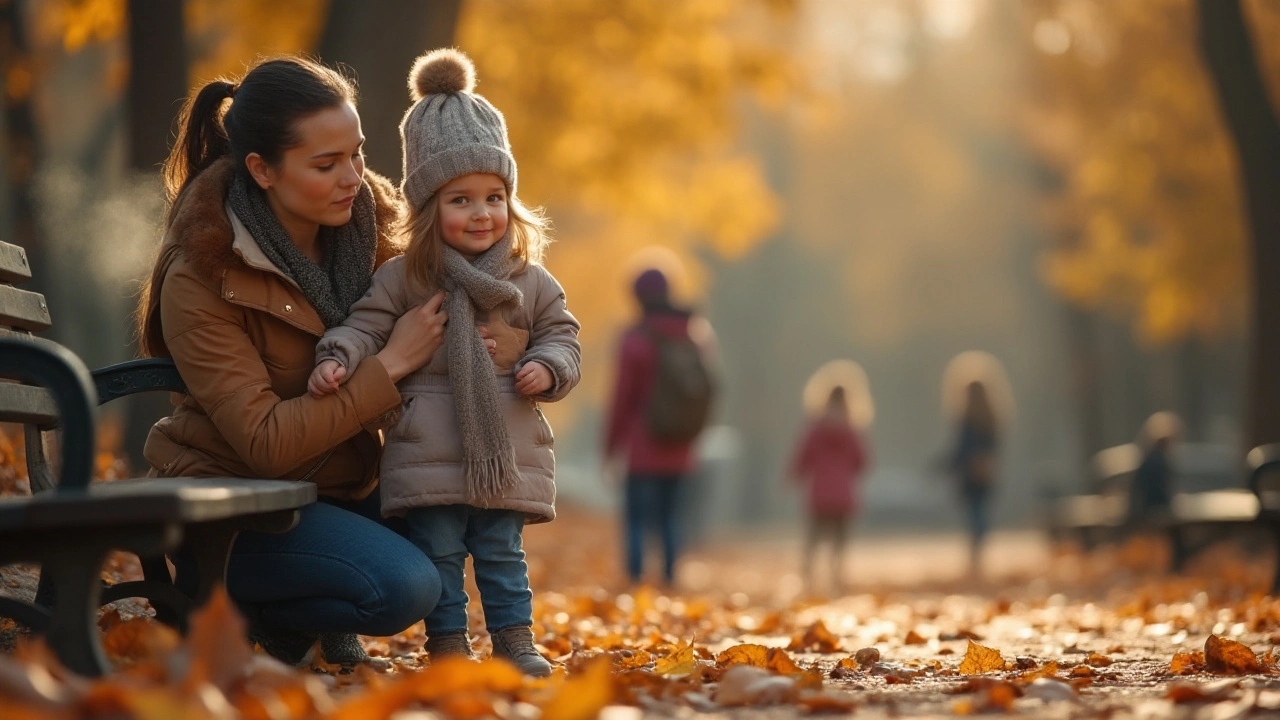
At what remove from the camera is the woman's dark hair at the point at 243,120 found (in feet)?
13.9

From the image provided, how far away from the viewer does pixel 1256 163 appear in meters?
11.6

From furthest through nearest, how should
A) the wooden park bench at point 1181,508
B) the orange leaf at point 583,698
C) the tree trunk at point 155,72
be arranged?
the wooden park bench at point 1181,508 < the tree trunk at point 155,72 < the orange leaf at point 583,698

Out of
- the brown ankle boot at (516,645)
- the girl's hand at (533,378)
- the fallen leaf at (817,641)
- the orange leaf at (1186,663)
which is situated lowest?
the orange leaf at (1186,663)

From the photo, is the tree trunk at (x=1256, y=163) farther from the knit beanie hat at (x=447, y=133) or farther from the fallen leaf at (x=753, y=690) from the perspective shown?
the fallen leaf at (x=753, y=690)

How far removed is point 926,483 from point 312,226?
27467 mm

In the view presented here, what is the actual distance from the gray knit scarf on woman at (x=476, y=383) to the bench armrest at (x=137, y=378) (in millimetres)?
776

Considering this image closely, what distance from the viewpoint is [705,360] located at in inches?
421

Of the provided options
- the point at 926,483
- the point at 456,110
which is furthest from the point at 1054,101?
the point at 456,110

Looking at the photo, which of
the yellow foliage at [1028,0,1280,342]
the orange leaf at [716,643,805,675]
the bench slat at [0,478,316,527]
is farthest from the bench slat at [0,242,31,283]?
the yellow foliage at [1028,0,1280,342]

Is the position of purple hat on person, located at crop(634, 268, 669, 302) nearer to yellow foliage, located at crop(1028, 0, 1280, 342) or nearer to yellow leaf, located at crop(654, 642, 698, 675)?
yellow leaf, located at crop(654, 642, 698, 675)

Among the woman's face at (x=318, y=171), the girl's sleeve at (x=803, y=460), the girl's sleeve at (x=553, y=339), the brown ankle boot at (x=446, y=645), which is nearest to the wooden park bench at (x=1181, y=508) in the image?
the girl's sleeve at (x=803, y=460)

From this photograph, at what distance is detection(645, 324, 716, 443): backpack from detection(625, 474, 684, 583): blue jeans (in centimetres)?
36

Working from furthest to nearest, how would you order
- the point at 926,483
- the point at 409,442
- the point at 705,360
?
1. the point at 926,483
2. the point at 705,360
3. the point at 409,442

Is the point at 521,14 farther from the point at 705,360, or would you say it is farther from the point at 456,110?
the point at 456,110
